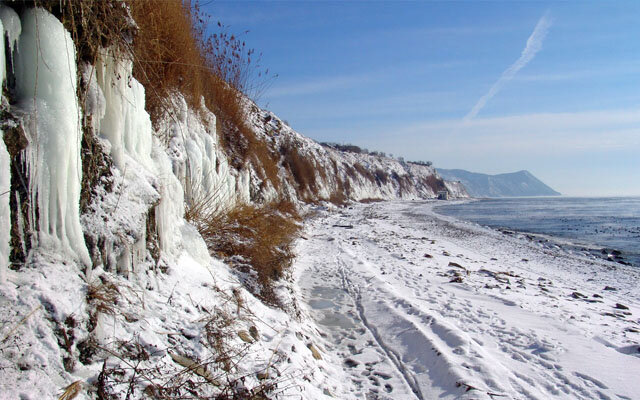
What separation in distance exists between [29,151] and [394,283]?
242 inches

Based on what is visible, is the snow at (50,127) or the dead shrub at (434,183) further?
the dead shrub at (434,183)

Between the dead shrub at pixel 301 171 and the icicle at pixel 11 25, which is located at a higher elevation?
the dead shrub at pixel 301 171

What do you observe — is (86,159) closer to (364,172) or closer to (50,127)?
(50,127)

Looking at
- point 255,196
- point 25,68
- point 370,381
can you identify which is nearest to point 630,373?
point 370,381

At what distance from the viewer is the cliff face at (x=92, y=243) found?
1935 mm

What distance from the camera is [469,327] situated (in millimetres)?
4902

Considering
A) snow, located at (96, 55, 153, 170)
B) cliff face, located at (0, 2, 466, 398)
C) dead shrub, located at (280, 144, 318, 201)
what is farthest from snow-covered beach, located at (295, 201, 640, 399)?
dead shrub, located at (280, 144, 318, 201)

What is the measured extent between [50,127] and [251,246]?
3.70m

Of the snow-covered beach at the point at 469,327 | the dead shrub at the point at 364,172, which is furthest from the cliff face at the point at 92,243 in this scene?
the dead shrub at the point at 364,172

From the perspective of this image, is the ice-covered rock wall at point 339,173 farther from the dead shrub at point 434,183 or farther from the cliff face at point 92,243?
the cliff face at point 92,243

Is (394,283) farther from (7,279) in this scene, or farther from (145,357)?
(7,279)

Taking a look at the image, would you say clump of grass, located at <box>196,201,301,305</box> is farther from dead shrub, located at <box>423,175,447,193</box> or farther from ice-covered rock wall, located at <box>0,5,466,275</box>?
dead shrub, located at <box>423,175,447,193</box>

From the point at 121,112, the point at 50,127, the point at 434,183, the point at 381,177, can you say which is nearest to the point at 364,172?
the point at 381,177

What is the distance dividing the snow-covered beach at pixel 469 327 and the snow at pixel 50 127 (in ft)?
8.57
